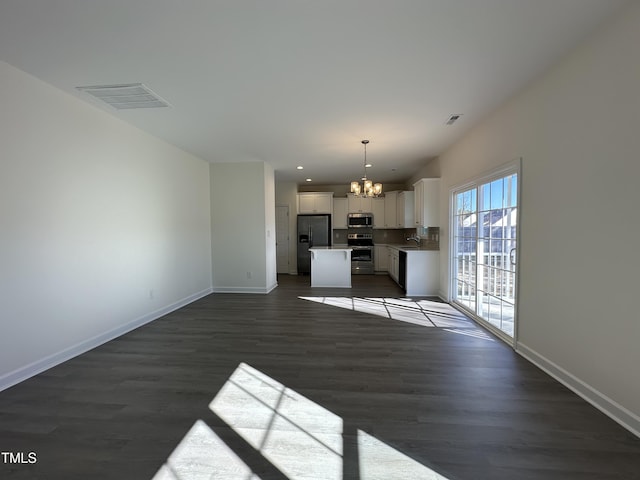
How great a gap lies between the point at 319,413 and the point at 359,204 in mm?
7271

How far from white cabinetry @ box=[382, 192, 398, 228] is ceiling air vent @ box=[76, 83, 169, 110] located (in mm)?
6642

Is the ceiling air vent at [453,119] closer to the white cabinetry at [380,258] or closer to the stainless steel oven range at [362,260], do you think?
the stainless steel oven range at [362,260]

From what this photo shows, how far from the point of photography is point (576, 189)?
7.75ft

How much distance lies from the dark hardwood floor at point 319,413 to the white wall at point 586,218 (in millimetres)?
311

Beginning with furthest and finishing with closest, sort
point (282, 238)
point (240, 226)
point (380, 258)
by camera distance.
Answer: point (380, 258), point (282, 238), point (240, 226)

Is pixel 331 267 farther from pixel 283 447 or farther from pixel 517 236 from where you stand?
pixel 283 447

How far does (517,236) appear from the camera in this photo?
315 cm

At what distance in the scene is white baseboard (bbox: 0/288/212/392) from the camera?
8.25ft

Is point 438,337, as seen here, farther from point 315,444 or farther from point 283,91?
point 283,91

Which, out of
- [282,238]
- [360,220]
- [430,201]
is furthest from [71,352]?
[360,220]

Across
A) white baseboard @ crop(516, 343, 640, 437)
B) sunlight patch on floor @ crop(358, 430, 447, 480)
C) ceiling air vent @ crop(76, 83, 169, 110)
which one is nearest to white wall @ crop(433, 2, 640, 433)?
white baseboard @ crop(516, 343, 640, 437)

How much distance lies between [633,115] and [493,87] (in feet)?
4.31

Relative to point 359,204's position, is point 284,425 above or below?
below

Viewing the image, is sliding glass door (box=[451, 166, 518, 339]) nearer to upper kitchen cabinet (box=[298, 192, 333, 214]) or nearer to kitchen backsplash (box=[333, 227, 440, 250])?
Result: kitchen backsplash (box=[333, 227, 440, 250])
